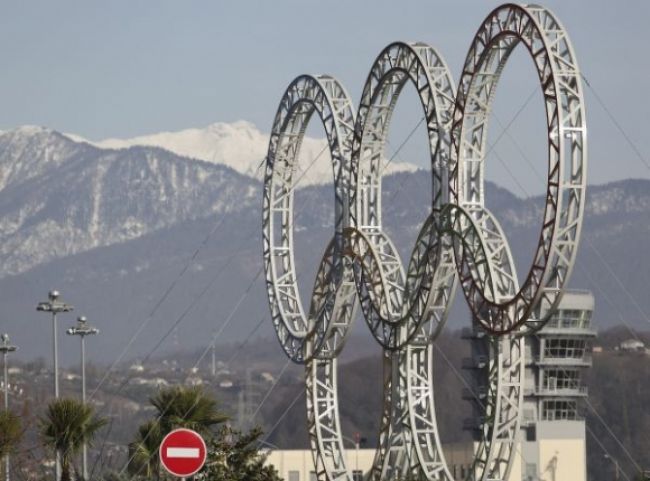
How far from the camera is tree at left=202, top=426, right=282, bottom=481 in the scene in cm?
4828

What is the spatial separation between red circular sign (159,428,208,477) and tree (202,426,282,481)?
12693mm

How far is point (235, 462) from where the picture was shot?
4916 cm

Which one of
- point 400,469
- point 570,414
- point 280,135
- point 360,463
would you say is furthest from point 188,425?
point 570,414

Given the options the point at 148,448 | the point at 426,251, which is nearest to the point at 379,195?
the point at 426,251

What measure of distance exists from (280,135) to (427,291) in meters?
18.6

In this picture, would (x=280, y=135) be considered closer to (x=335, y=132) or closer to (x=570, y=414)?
(x=335, y=132)

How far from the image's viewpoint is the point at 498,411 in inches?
2507

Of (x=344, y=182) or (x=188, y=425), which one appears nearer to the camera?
(x=188, y=425)

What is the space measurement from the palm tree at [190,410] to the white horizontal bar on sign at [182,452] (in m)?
13.8

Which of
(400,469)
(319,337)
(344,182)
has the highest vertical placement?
(344,182)

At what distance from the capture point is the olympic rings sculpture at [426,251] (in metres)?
54.6

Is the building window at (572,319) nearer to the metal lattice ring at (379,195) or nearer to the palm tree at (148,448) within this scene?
the metal lattice ring at (379,195)

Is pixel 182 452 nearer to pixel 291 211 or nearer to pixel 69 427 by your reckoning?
pixel 69 427

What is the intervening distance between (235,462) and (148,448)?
2.16m
